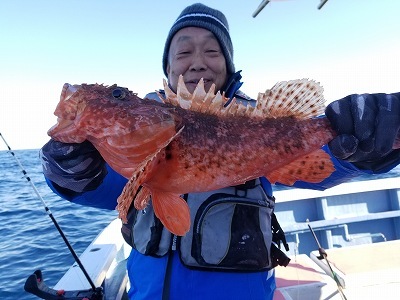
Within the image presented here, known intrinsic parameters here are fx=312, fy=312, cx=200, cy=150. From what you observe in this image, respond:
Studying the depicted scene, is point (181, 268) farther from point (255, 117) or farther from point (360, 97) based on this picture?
point (360, 97)

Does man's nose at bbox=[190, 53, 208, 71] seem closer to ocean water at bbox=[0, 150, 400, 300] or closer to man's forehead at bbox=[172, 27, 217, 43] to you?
man's forehead at bbox=[172, 27, 217, 43]

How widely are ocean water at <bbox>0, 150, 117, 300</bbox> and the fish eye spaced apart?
6199mm

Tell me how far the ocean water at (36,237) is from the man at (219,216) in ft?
18.0

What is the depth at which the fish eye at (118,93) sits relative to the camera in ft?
8.29

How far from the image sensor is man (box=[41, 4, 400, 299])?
261 centimetres

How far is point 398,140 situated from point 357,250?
4248 mm

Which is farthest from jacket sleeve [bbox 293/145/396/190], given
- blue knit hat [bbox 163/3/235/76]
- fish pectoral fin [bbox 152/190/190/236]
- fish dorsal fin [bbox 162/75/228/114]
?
blue knit hat [bbox 163/3/235/76]

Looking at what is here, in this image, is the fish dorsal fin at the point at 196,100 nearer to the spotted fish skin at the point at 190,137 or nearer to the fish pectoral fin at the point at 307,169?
the spotted fish skin at the point at 190,137

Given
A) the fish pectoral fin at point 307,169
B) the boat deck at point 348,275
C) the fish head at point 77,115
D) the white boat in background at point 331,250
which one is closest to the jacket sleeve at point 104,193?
the fish head at point 77,115

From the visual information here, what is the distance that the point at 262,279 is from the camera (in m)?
3.29

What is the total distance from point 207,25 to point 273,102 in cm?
206

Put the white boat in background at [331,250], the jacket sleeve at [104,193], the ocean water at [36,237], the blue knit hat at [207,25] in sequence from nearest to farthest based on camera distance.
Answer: the jacket sleeve at [104,193] < the blue knit hat at [207,25] < the white boat in background at [331,250] < the ocean water at [36,237]

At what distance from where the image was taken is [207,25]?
4285 mm

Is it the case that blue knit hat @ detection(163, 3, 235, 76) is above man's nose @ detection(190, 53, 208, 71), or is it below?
above
